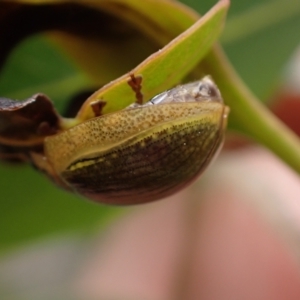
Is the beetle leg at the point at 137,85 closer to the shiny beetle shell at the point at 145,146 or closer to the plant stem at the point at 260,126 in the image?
the shiny beetle shell at the point at 145,146

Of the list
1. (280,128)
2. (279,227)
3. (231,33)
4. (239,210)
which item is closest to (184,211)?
(239,210)

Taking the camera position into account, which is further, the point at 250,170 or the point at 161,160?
the point at 250,170

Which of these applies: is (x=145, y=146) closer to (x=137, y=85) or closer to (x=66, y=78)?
(x=137, y=85)

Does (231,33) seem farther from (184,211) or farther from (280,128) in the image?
(184,211)

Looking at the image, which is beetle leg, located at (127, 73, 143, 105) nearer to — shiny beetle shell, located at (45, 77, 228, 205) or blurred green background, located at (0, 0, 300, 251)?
shiny beetle shell, located at (45, 77, 228, 205)

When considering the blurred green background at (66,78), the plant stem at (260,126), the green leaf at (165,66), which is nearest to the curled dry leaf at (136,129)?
the green leaf at (165,66)

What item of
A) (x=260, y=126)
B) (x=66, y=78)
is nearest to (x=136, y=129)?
(x=260, y=126)

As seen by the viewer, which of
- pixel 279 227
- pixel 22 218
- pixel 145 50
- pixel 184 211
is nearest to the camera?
pixel 145 50
